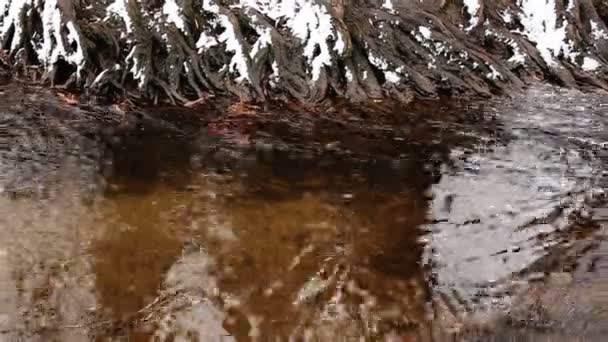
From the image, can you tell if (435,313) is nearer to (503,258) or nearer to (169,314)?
(503,258)

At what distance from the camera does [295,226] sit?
493 centimetres

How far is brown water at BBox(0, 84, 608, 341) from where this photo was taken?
4.08 meters

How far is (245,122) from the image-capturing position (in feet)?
21.6

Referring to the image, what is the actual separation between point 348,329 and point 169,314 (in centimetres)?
91

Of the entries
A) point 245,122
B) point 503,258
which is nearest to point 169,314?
point 503,258

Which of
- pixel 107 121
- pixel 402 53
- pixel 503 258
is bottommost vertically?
pixel 503 258

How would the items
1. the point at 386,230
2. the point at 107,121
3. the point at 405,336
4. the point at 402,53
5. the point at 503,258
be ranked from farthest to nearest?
the point at 402,53, the point at 107,121, the point at 386,230, the point at 503,258, the point at 405,336

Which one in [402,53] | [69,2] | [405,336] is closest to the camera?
[405,336]

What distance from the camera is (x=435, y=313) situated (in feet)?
13.6

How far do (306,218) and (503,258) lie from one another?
1218 mm

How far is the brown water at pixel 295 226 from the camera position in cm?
408

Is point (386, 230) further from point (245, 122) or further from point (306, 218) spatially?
point (245, 122)

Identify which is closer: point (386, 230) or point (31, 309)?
point (31, 309)

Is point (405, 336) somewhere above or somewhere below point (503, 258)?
below
